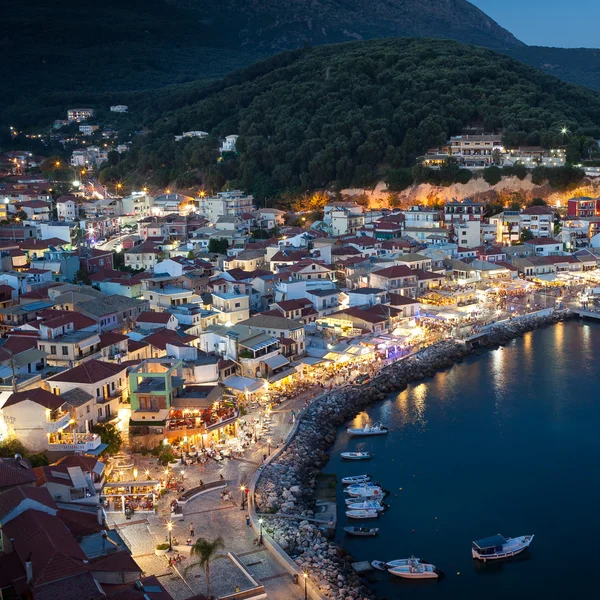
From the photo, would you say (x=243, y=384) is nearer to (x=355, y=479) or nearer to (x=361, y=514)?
(x=355, y=479)

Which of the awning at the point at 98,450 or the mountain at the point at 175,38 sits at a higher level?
the mountain at the point at 175,38

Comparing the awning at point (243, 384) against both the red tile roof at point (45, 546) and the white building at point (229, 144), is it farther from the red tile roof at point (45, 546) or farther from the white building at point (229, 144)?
the white building at point (229, 144)

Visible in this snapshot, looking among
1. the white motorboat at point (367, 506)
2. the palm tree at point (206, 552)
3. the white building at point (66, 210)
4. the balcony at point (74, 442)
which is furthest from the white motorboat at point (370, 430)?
the white building at point (66, 210)

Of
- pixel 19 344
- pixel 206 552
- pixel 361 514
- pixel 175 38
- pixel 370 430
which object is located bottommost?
pixel 361 514

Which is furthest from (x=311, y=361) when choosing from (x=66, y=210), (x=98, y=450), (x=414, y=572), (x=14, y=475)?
(x=66, y=210)

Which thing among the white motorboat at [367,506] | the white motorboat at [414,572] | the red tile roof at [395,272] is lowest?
the white motorboat at [414,572]

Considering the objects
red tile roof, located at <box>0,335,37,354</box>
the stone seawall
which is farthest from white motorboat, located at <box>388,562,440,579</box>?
red tile roof, located at <box>0,335,37,354</box>
